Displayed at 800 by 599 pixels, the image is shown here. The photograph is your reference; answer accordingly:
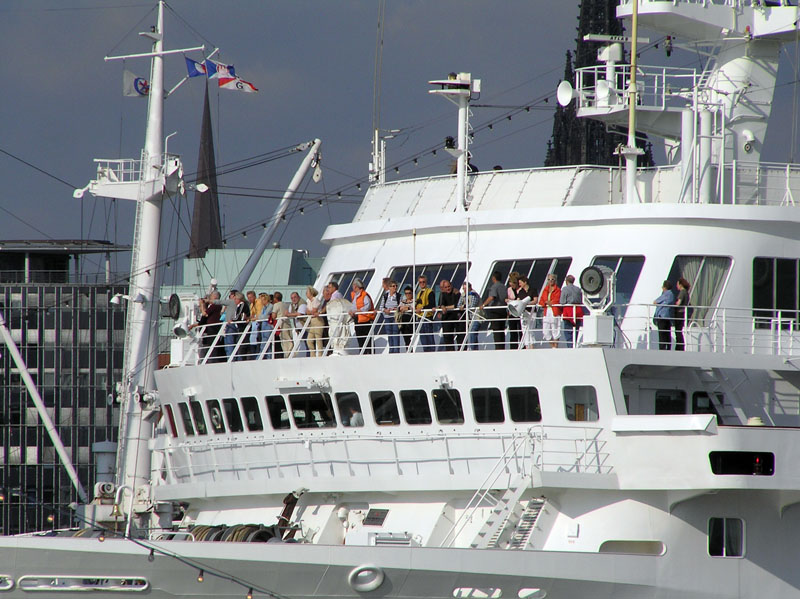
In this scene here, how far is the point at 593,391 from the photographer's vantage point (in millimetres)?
20203

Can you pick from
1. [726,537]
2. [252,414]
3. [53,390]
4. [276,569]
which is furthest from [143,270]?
[53,390]

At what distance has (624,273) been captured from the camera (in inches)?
876

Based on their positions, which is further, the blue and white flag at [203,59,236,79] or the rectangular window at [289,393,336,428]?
the blue and white flag at [203,59,236,79]

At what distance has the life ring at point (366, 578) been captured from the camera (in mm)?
18703

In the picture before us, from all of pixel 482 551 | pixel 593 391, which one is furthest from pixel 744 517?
pixel 482 551

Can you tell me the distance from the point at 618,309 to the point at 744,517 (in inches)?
156

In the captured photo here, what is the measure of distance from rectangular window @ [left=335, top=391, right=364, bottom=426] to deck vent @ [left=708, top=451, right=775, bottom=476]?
593 centimetres

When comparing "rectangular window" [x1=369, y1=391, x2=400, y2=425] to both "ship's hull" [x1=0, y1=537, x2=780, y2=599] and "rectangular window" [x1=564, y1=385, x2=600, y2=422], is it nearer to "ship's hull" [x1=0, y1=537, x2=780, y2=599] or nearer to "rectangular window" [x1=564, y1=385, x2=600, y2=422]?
"rectangular window" [x1=564, y1=385, x2=600, y2=422]

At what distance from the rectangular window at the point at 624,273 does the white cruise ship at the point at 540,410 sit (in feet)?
0.12

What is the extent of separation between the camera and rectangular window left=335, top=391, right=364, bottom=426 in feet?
72.5

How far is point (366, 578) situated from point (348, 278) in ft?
28.8

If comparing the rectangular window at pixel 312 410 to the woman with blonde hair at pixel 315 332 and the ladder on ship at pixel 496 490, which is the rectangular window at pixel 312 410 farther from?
the ladder on ship at pixel 496 490

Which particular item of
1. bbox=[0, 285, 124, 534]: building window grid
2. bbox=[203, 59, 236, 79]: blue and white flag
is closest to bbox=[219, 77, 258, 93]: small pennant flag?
bbox=[203, 59, 236, 79]: blue and white flag

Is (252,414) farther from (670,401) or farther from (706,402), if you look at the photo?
(706,402)
